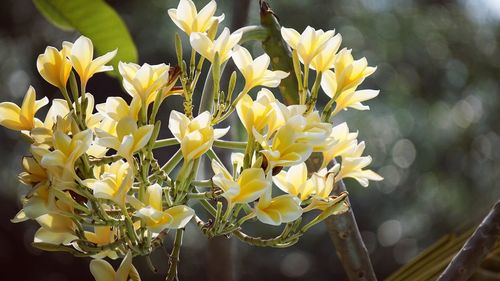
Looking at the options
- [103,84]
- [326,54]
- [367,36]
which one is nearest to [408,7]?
[367,36]

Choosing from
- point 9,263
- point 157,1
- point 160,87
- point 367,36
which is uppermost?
point 160,87

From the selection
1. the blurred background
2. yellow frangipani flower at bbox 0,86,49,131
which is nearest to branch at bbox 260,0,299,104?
yellow frangipani flower at bbox 0,86,49,131

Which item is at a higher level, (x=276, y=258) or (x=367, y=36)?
(x=367, y=36)

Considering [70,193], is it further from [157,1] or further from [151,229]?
[157,1]

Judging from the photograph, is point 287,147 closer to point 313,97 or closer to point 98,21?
point 313,97

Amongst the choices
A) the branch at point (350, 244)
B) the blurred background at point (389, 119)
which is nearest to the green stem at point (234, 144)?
the branch at point (350, 244)

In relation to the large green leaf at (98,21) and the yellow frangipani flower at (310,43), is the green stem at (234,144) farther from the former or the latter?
the large green leaf at (98,21)

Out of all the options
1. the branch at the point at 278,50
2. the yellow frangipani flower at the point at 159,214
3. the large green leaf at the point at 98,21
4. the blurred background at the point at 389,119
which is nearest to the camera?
the yellow frangipani flower at the point at 159,214

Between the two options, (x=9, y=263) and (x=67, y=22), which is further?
(x=9, y=263)

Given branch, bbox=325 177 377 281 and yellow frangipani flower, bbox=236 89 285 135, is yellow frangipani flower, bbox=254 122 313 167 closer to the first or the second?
yellow frangipani flower, bbox=236 89 285 135
